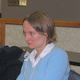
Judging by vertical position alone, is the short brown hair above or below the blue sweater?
above

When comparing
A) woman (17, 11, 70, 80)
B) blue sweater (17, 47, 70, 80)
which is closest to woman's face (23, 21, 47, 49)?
woman (17, 11, 70, 80)

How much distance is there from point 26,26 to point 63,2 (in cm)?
86

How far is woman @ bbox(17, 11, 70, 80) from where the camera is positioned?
85 centimetres

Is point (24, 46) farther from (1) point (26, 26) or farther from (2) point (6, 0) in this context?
(1) point (26, 26)

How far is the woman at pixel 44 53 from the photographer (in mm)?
852

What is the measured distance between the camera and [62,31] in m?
1.58

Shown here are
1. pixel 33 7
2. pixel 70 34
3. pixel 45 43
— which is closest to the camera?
pixel 45 43

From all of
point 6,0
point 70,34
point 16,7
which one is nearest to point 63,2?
point 70,34

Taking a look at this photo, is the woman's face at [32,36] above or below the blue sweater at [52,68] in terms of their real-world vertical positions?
above

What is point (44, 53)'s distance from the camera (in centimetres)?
94

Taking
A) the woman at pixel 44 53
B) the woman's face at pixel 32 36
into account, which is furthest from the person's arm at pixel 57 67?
the woman's face at pixel 32 36

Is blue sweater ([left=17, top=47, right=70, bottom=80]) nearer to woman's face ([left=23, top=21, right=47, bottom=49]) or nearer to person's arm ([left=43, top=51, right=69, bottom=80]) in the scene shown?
person's arm ([left=43, top=51, right=69, bottom=80])

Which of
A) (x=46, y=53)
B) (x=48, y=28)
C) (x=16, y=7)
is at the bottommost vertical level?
(x=46, y=53)

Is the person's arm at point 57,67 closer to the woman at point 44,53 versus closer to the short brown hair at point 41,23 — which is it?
the woman at point 44,53
